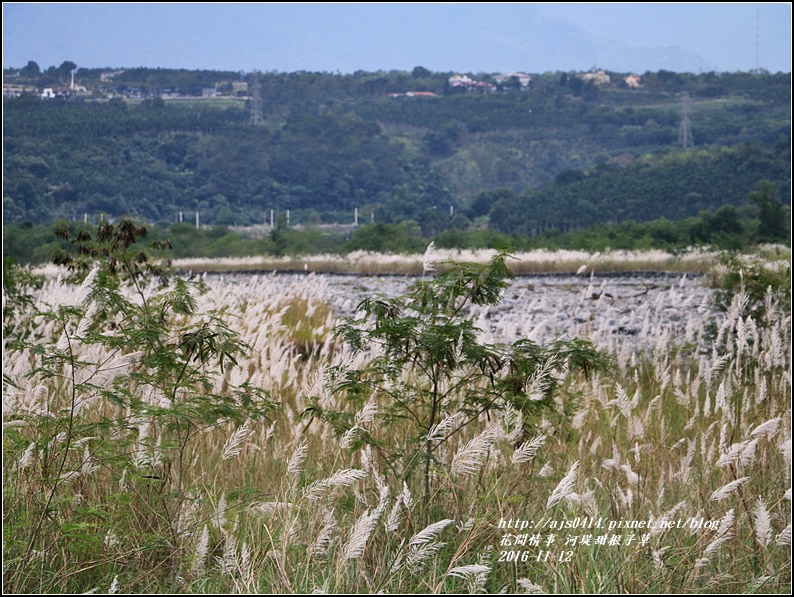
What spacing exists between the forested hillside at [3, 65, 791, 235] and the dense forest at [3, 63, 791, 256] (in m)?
0.15

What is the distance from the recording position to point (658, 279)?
16.6 metres

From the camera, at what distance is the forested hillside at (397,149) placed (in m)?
39.9

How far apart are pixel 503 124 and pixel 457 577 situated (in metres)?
72.8

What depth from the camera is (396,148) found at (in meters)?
64.7

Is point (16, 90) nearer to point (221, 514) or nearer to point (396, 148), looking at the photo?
point (396, 148)

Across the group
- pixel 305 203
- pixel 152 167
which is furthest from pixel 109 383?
pixel 305 203

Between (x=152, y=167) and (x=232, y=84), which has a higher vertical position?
(x=232, y=84)

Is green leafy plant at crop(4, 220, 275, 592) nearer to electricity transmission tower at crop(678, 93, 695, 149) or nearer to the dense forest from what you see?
the dense forest

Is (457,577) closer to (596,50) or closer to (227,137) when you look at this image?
(227,137)

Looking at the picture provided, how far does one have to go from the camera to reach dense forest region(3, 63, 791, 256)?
1566 inches

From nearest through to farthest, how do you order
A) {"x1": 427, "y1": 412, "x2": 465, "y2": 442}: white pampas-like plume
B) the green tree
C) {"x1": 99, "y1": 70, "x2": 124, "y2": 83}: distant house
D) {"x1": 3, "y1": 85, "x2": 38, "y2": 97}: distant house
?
{"x1": 427, "y1": 412, "x2": 465, "y2": 442}: white pampas-like plume → the green tree → {"x1": 3, "y1": 85, "x2": 38, "y2": 97}: distant house → {"x1": 99, "y1": 70, "x2": 124, "y2": 83}: distant house

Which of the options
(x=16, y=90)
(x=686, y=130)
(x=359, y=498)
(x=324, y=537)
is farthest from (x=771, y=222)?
(x=686, y=130)

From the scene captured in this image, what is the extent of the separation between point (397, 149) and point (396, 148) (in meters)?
0.17

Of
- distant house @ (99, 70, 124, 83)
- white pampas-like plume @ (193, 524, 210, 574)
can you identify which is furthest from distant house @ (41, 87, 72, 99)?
white pampas-like plume @ (193, 524, 210, 574)
